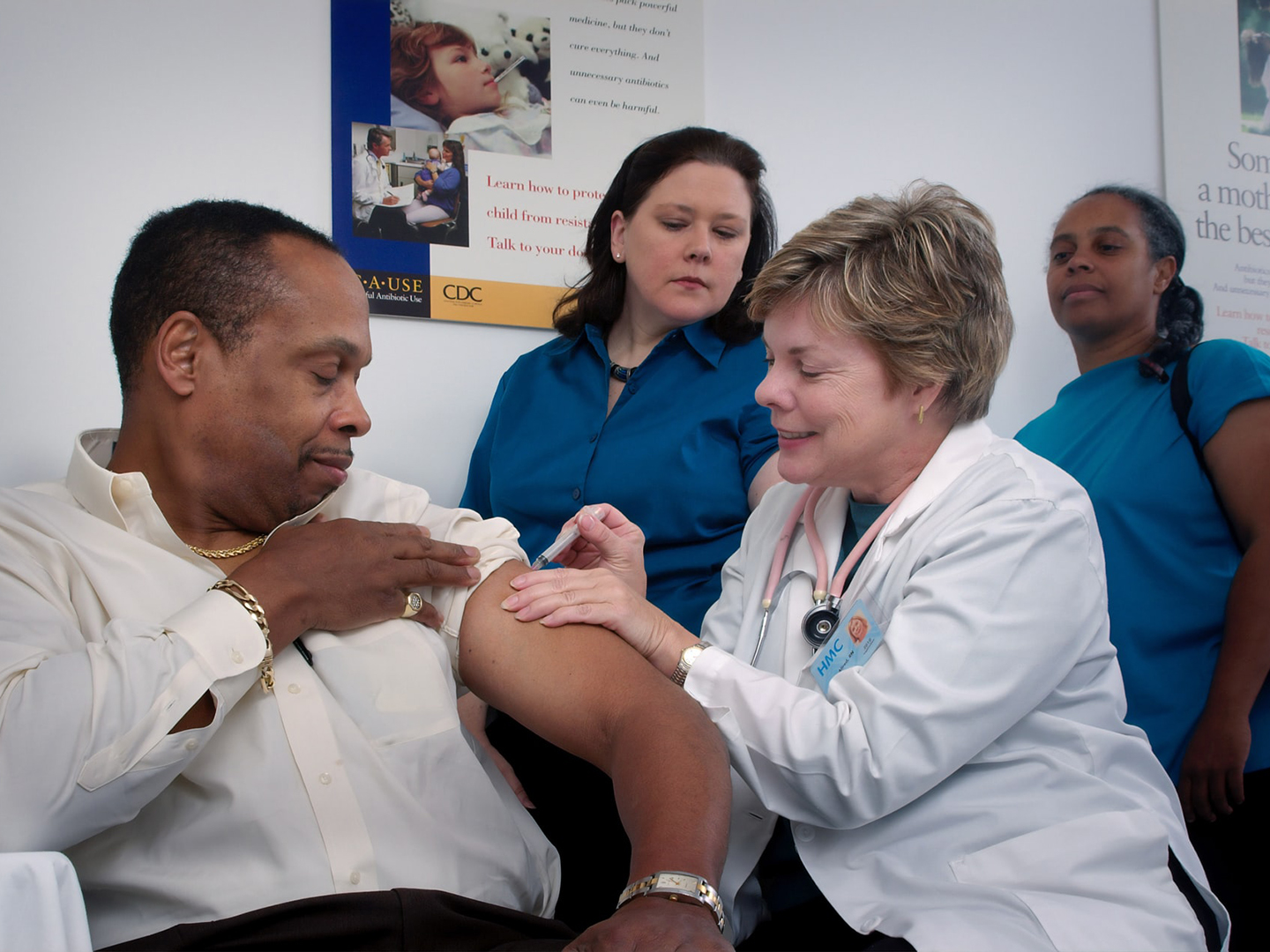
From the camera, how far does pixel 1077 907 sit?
3.84 ft

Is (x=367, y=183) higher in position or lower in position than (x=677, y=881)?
higher

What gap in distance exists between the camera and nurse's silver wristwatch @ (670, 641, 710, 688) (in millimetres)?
1371

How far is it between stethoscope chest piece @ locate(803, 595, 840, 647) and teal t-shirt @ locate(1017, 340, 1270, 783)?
74cm

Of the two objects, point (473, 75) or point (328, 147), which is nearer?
point (328, 147)

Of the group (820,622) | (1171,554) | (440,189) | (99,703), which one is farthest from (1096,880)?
(440,189)

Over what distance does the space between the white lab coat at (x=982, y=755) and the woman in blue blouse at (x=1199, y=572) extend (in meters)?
0.57

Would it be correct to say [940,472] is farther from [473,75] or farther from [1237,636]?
[473,75]

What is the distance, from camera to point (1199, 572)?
6.28ft

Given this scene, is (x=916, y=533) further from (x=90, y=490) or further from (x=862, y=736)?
(x=90, y=490)

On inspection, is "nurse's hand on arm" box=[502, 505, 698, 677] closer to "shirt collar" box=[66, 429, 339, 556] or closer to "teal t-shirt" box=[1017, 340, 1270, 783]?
"shirt collar" box=[66, 429, 339, 556]

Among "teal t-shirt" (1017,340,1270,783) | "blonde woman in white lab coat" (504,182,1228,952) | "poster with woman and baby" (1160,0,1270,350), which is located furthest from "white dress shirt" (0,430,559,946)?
"poster with woman and baby" (1160,0,1270,350)

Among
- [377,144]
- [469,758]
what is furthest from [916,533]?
[377,144]

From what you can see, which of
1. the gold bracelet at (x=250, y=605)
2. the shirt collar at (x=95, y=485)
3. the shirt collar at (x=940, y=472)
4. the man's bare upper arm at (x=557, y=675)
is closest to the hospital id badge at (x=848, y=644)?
the shirt collar at (x=940, y=472)

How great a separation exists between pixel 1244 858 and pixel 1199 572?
1.65ft
